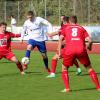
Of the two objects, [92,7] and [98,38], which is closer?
[98,38]

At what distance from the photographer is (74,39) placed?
39.9 ft

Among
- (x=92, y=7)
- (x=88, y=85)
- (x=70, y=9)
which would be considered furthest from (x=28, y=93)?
(x=70, y=9)

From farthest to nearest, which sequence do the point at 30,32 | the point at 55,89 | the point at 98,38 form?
1. the point at 98,38
2. the point at 30,32
3. the point at 55,89

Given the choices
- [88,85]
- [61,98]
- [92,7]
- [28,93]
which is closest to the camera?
[61,98]

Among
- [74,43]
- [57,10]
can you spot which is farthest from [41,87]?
[57,10]

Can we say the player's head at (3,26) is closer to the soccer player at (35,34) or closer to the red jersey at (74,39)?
the soccer player at (35,34)

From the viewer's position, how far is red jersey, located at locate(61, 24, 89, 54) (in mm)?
12125

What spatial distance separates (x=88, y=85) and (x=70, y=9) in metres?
27.0

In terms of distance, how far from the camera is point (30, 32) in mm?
16703

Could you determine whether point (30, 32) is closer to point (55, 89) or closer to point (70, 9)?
point (55, 89)

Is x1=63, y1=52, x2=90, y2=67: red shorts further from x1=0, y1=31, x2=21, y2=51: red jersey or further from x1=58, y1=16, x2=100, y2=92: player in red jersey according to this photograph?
x1=0, y1=31, x2=21, y2=51: red jersey

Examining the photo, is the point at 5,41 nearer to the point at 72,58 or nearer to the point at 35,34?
the point at 35,34

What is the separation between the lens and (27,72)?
17422mm

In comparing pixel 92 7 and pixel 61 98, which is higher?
pixel 92 7
